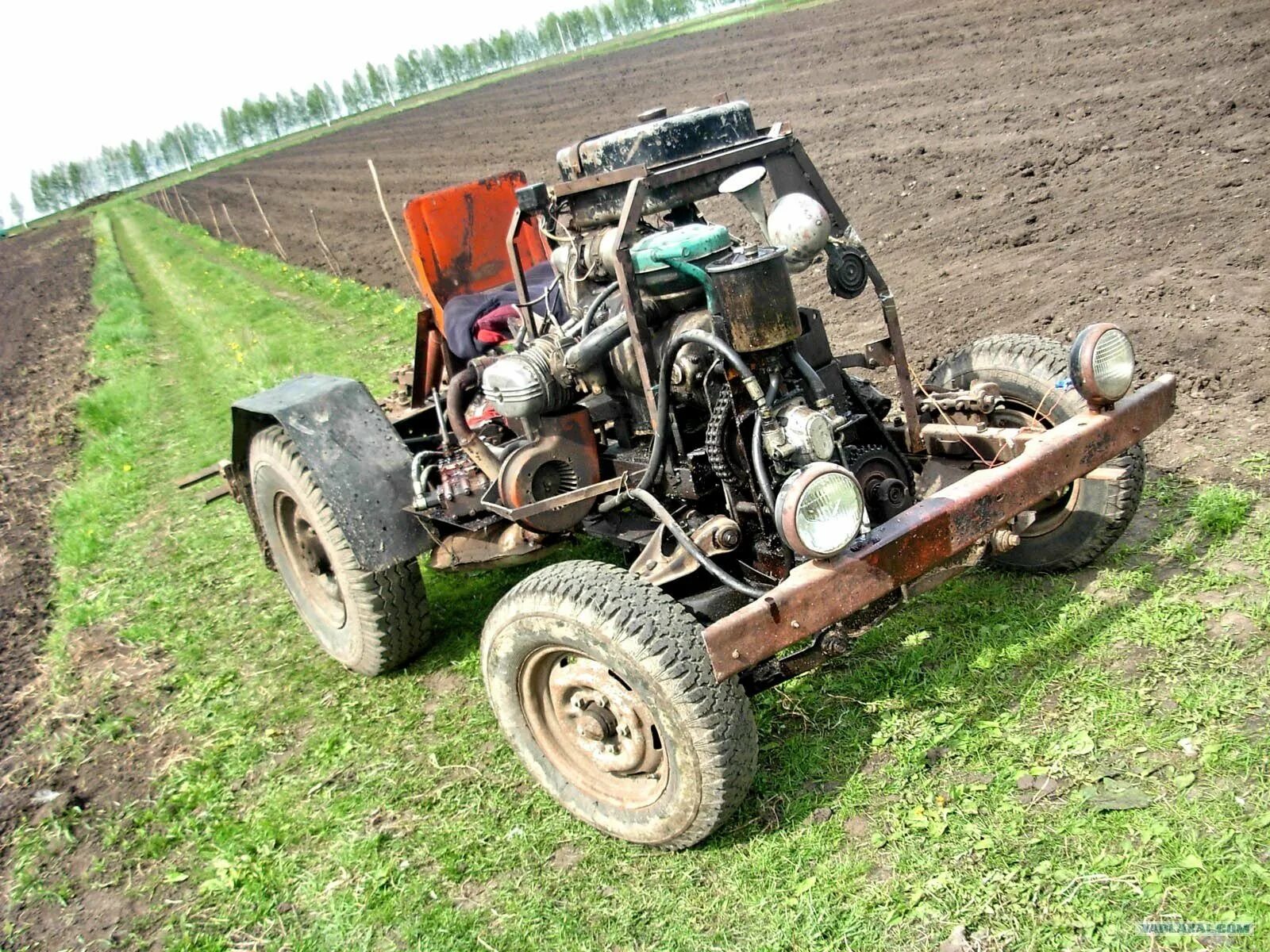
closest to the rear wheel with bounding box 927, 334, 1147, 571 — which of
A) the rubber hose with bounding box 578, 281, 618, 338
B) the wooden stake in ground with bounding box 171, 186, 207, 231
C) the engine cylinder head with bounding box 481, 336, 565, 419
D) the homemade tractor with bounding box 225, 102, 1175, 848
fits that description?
the homemade tractor with bounding box 225, 102, 1175, 848

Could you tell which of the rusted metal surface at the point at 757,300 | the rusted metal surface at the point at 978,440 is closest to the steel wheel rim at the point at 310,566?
the rusted metal surface at the point at 757,300

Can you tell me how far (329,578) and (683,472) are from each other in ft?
6.68

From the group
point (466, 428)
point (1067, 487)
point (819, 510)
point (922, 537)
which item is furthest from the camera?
point (466, 428)

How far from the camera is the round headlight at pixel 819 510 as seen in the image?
2.58 m

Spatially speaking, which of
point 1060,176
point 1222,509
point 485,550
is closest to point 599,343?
point 485,550

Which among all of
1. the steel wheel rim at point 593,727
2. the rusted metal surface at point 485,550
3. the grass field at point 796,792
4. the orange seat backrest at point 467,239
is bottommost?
the grass field at point 796,792

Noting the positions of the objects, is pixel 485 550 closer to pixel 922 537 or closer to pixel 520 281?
pixel 520 281

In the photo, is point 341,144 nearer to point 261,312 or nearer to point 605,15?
point 261,312

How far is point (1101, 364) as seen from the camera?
3.13m

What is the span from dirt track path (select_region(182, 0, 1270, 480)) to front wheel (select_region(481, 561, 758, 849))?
2735 mm

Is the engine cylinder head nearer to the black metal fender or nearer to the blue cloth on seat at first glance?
the black metal fender

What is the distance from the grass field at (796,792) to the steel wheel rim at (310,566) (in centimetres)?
27

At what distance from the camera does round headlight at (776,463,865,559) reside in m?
2.58

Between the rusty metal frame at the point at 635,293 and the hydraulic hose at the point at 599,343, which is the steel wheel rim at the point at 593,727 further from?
the hydraulic hose at the point at 599,343
